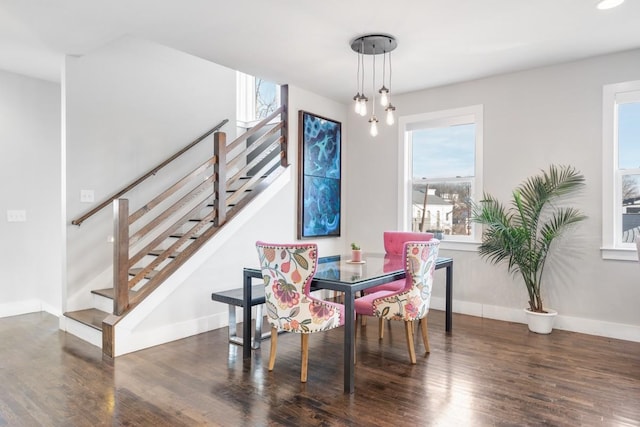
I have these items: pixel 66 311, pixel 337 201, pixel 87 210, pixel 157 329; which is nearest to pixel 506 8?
pixel 337 201

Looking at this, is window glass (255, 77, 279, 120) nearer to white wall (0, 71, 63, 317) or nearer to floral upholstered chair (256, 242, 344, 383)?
white wall (0, 71, 63, 317)

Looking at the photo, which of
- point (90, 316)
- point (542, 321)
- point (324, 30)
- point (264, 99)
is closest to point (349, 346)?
point (542, 321)

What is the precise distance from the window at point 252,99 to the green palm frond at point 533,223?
145 inches

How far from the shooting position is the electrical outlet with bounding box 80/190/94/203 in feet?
13.3

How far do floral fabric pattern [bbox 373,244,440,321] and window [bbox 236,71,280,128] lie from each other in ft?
13.4

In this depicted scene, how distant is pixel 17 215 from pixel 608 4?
5767 mm

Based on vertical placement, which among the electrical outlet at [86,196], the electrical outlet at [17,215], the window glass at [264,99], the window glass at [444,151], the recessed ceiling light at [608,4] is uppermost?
the window glass at [264,99]

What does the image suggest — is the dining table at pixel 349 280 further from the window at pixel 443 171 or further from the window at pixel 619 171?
the window at pixel 619 171

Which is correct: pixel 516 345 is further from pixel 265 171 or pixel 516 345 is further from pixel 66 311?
pixel 66 311

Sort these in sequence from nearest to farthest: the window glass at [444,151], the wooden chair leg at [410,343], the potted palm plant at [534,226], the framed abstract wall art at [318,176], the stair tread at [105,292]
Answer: the wooden chair leg at [410,343], the stair tread at [105,292], the potted palm plant at [534,226], the window glass at [444,151], the framed abstract wall art at [318,176]

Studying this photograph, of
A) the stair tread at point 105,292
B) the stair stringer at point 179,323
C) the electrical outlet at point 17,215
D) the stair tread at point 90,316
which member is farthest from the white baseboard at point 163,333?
the electrical outlet at point 17,215

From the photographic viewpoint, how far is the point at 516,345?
359 cm

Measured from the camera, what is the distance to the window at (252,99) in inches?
251

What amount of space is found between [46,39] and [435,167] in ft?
13.8
